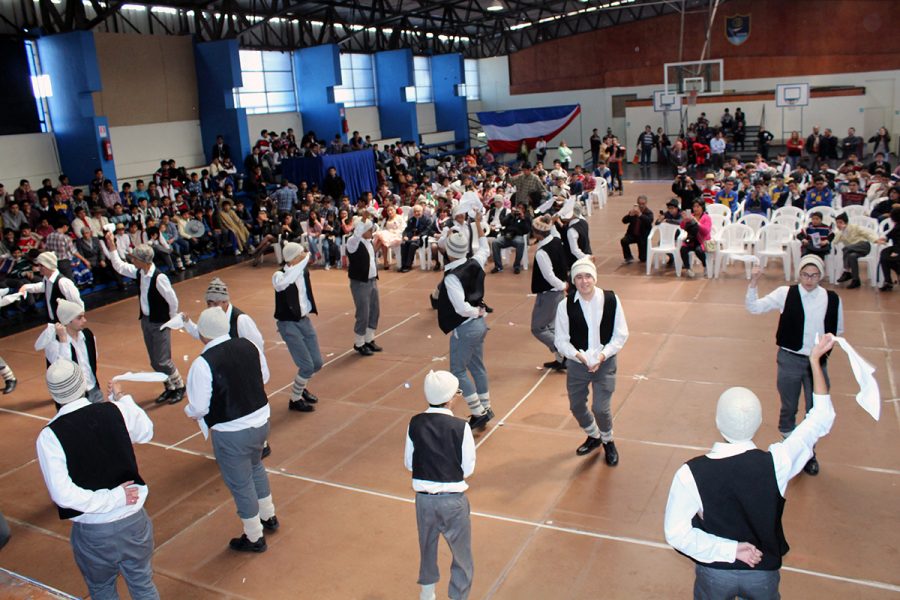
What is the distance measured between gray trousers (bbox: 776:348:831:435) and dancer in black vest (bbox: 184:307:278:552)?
367 cm

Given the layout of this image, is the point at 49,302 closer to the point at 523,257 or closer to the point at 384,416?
the point at 384,416

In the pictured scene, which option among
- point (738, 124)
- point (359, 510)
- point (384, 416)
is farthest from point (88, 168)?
point (738, 124)

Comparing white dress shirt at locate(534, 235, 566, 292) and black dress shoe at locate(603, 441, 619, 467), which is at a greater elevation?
white dress shirt at locate(534, 235, 566, 292)

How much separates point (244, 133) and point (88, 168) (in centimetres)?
487

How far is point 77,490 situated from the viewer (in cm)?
349

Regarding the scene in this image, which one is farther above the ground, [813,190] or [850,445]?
[813,190]

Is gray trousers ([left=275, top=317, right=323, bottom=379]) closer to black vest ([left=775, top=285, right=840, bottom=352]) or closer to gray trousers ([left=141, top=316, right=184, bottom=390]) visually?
gray trousers ([left=141, top=316, right=184, bottom=390])

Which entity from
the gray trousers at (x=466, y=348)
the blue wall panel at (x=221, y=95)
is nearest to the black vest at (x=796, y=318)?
the gray trousers at (x=466, y=348)

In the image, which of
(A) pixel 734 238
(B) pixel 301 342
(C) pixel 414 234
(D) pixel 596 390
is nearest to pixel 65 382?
(B) pixel 301 342

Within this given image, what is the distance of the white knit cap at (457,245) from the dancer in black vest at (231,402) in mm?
2042

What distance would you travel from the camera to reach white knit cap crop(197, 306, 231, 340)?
452 centimetres

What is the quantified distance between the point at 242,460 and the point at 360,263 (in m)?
4.09

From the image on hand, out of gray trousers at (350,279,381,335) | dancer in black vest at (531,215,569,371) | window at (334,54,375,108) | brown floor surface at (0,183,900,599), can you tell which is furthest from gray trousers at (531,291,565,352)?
window at (334,54,375,108)

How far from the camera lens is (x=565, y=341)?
5398mm
